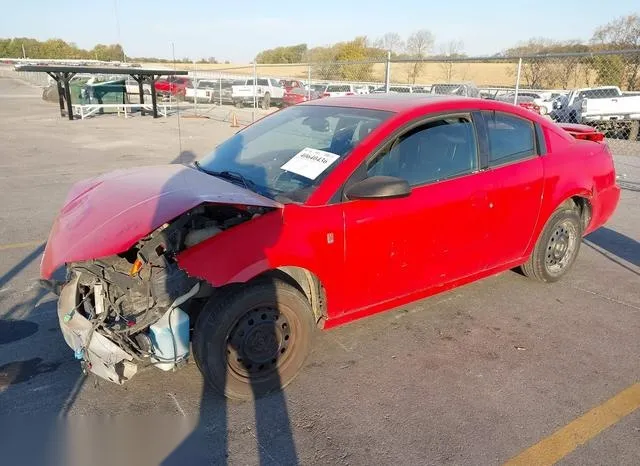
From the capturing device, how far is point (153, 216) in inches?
104

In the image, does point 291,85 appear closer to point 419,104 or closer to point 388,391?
point 419,104

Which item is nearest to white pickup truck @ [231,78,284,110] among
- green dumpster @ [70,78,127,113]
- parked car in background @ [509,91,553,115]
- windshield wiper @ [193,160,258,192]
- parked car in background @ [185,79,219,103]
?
parked car in background @ [185,79,219,103]

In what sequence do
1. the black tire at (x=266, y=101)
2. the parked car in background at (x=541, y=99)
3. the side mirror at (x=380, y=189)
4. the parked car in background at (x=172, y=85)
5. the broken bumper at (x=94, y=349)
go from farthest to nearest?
the parked car in background at (x=172, y=85) < the black tire at (x=266, y=101) < the parked car in background at (x=541, y=99) < the side mirror at (x=380, y=189) < the broken bumper at (x=94, y=349)

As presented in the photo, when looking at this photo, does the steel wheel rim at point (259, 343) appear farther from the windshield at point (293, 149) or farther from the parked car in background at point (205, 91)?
the parked car in background at point (205, 91)

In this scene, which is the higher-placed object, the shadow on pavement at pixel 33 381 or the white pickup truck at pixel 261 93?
the white pickup truck at pixel 261 93

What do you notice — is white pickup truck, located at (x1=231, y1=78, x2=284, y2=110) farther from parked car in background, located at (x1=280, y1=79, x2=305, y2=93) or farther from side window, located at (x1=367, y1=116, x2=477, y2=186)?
side window, located at (x1=367, y1=116, x2=477, y2=186)

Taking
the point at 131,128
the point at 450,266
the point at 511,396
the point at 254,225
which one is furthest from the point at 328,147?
the point at 131,128

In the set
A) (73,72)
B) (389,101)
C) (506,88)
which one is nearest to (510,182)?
(389,101)

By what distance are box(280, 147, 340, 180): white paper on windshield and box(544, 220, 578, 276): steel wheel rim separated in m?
2.42

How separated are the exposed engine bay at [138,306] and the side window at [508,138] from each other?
2.03m

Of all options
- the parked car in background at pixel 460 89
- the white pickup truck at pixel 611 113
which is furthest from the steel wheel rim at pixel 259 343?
the white pickup truck at pixel 611 113

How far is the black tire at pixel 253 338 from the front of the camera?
278 cm

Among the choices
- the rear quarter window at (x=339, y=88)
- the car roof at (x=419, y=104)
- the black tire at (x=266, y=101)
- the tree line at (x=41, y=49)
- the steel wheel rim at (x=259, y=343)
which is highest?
the tree line at (x=41, y=49)

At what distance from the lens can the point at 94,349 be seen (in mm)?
2719
